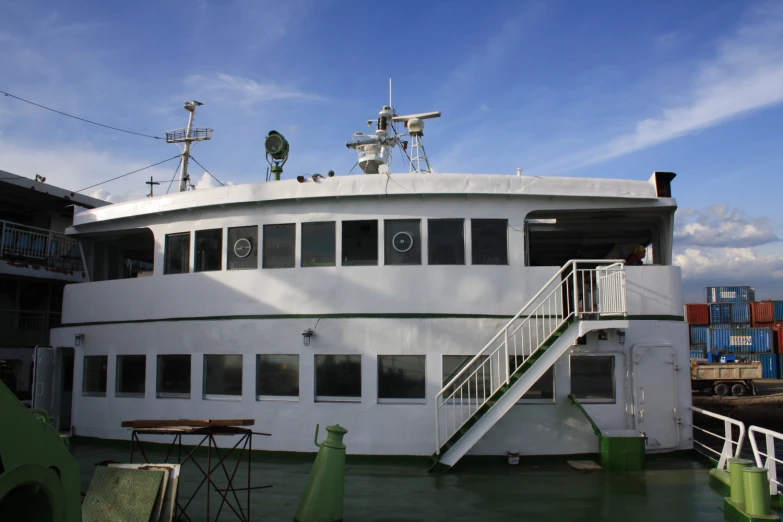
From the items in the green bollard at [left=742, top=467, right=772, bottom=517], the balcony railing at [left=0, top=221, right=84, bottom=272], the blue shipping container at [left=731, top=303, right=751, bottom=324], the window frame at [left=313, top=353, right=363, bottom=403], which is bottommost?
the green bollard at [left=742, top=467, right=772, bottom=517]

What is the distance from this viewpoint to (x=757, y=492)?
22.7ft

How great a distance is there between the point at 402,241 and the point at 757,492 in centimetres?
659

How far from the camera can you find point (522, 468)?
32.4 feet

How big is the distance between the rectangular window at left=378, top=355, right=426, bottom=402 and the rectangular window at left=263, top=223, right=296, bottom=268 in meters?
2.71

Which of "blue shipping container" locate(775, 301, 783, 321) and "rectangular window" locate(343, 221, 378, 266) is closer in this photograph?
"rectangular window" locate(343, 221, 378, 266)

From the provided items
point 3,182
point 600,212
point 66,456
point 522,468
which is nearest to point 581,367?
point 522,468

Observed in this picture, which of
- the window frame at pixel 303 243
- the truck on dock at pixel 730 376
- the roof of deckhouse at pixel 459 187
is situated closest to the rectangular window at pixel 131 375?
the window frame at pixel 303 243

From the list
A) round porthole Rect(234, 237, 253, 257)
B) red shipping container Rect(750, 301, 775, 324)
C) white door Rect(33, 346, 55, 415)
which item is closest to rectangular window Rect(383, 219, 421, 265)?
round porthole Rect(234, 237, 253, 257)

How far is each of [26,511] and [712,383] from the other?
104ft

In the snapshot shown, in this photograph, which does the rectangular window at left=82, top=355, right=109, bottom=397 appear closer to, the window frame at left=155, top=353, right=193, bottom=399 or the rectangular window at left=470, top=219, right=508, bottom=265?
the window frame at left=155, top=353, right=193, bottom=399

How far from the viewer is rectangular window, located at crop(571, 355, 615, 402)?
1062 centimetres

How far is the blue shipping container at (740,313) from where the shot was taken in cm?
4338

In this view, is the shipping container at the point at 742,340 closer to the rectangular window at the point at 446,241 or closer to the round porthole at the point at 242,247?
the rectangular window at the point at 446,241

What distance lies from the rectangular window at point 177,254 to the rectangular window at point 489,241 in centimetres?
601
